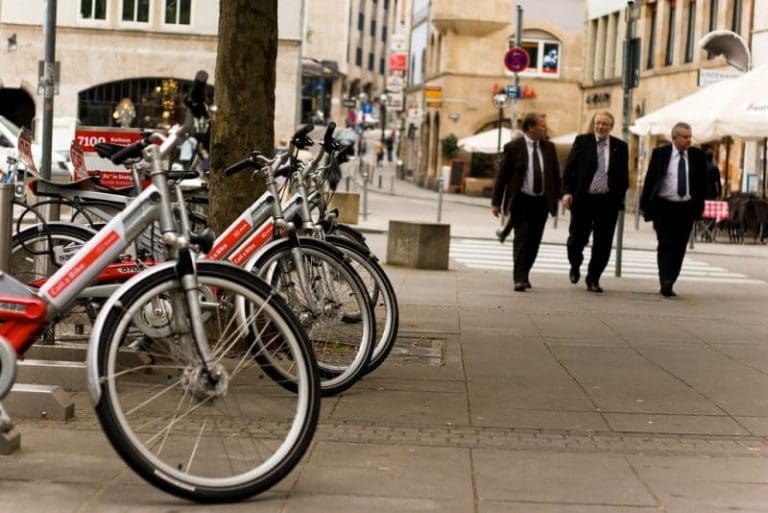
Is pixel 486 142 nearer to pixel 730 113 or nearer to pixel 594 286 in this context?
pixel 730 113

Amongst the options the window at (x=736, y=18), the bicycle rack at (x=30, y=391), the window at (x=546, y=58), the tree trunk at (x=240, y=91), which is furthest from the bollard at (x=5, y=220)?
the window at (x=546, y=58)

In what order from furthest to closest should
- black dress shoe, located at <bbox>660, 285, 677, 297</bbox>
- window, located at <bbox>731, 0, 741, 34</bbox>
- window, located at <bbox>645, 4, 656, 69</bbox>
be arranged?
window, located at <bbox>645, 4, 656, 69</bbox>, window, located at <bbox>731, 0, 741, 34</bbox>, black dress shoe, located at <bbox>660, 285, 677, 297</bbox>

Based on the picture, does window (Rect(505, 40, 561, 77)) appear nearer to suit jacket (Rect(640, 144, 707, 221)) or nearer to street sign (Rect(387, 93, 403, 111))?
street sign (Rect(387, 93, 403, 111))

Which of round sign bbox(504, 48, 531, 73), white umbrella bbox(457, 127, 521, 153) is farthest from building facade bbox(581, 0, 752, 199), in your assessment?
white umbrella bbox(457, 127, 521, 153)

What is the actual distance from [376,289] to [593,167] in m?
7.27

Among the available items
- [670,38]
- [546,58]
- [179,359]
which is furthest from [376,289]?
[546,58]

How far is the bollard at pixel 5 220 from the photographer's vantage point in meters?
6.98

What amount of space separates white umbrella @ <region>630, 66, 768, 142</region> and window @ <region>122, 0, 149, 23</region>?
85.4ft

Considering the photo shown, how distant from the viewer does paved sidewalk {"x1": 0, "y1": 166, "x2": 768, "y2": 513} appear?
5422 millimetres

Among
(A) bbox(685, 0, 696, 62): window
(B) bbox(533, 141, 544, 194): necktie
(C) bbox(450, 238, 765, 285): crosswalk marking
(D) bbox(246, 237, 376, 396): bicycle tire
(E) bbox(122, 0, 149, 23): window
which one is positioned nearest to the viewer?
(D) bbox(246, 237, 376, 396): bicycle tire

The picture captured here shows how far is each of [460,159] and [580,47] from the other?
21.9ft

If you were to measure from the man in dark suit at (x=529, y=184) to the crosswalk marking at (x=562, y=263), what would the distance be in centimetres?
327

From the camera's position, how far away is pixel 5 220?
23.2 feet

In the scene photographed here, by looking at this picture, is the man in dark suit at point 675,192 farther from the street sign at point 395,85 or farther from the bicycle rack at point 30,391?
the street sign at point 395,85
